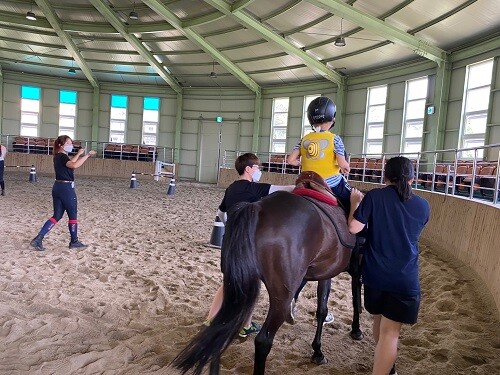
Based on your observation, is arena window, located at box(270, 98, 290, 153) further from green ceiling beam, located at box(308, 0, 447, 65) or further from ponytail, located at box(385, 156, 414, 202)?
ponytail, located at box(385, 156, 414, 202)

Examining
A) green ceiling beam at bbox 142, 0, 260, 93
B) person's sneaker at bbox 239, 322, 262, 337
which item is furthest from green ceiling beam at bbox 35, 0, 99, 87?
person's sneaker at bbox 239, 322, 262, 337

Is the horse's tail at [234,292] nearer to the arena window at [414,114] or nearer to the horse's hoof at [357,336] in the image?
the horse's hoof at [357,336]

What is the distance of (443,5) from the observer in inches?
444

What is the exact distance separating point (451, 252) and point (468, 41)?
9.89 metres

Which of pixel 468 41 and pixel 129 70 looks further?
pixel 129 70

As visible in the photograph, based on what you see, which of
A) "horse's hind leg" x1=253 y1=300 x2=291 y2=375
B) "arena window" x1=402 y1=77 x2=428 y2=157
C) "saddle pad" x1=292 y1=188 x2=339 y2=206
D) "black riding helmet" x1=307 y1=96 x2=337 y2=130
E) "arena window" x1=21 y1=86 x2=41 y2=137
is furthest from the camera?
"arena window" x1=21 y1=86 x2=41 y2=137

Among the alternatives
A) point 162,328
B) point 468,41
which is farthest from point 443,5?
point 162,328

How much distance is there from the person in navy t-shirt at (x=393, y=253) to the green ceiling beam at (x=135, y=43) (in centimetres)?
1760

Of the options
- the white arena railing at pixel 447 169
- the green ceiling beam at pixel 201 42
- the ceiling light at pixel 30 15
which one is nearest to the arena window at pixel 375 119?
the white arena railing at pixel 447 169

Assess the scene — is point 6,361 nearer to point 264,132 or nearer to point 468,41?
point 468,41

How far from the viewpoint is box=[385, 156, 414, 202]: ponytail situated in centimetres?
229

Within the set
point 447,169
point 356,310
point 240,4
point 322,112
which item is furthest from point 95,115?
point 356,310

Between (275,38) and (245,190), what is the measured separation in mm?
14127

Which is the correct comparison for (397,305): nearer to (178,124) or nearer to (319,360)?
(319,360)
